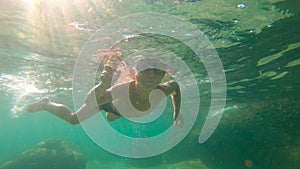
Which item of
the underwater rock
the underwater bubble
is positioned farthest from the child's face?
the underwater rock

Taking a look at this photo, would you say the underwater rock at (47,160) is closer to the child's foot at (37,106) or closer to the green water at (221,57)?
the green water at (221,57)

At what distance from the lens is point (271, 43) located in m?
11.7

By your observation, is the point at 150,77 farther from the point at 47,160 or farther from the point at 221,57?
the point at 47,160

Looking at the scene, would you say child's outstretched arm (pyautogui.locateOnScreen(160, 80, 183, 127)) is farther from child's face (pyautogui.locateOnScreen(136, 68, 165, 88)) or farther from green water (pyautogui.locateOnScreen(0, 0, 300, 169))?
green water (pyautogui.locateOnScreen(0, 0, 300, 169))

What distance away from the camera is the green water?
895 cm

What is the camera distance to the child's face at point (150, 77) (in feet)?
19.4

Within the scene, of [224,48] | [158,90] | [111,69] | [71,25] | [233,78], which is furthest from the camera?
[233,78]

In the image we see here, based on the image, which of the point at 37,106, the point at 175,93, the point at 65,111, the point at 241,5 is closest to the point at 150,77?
the point at 175,93

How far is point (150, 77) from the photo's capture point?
591 cm

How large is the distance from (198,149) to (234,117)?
443cm

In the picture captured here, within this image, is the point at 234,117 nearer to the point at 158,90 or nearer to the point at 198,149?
the point at 198,149

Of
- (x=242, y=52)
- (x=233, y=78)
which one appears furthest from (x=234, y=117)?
(x=242, y=52)

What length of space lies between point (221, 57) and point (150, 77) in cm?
919

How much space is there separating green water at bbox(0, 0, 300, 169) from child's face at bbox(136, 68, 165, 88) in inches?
146
